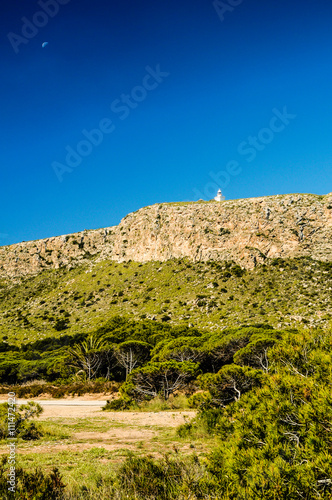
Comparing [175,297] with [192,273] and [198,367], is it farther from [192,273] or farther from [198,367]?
[198,367]

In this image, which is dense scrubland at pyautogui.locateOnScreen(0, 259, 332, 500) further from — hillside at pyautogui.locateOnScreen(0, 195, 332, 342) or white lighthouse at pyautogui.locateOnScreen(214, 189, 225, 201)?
white lighthouse at pyautogui.locateOnScreen(214, 189, 225, 201)

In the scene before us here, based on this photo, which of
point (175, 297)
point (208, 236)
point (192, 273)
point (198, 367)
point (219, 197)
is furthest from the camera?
point (219, 197)

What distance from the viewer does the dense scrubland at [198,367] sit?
334 centimetres

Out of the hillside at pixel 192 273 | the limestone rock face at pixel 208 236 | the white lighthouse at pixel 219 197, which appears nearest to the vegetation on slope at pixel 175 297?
the hillside at pixel 192 273

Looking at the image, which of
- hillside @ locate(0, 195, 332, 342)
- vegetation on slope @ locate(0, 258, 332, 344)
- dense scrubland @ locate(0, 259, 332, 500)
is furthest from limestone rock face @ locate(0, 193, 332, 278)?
dense scrubland @ locate(0, 259, 332, 500)

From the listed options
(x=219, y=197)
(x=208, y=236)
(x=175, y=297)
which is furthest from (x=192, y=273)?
(x=219, y=197)

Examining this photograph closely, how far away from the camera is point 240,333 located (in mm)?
24531

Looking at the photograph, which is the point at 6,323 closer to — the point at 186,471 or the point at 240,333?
the point at 240,333

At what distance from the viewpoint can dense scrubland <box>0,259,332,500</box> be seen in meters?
3.34

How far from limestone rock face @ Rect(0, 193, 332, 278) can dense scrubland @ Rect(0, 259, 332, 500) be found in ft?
11.8

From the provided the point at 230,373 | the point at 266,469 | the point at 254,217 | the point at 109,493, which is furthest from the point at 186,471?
the point at 254,217

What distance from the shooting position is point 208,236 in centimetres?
6300

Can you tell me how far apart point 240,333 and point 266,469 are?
22.8 meters

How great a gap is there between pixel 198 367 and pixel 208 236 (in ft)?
153
